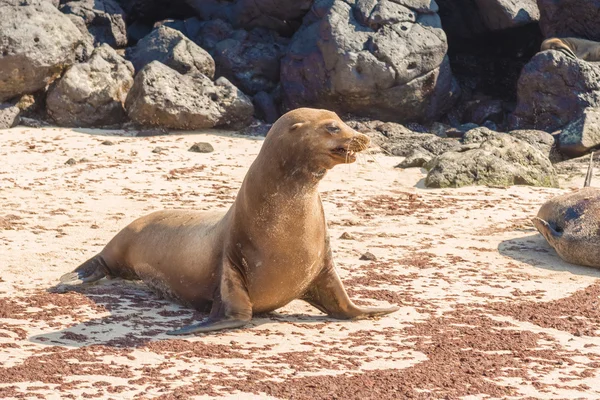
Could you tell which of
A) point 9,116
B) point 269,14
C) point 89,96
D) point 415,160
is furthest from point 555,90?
point 9,116

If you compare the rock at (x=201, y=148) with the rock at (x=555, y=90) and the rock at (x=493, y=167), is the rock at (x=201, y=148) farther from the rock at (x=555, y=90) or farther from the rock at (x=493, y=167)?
the rock at (x=555, y=90)

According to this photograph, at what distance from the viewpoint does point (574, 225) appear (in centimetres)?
816

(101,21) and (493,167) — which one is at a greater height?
(101,21)

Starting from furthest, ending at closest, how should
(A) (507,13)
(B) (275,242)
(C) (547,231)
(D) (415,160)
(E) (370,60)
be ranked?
(A) (507,13) → (E) (370,60) → (D) (415,160) → (C) (547,231) → (B) (275,242)

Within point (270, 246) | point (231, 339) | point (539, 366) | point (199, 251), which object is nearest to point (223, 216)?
point (199, 251)

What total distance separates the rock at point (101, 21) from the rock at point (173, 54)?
140 cm

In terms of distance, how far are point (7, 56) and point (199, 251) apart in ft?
31.0

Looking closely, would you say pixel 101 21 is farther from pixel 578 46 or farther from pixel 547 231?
pixel 547 231

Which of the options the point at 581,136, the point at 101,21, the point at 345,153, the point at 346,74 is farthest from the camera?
Answer: the point at 101,21

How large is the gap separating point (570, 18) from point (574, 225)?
1075 cm

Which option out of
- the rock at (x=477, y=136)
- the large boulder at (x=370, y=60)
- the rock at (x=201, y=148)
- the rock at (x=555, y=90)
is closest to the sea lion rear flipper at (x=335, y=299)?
the rock at (x=201, y=148)

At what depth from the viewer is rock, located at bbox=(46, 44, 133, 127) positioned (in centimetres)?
1454

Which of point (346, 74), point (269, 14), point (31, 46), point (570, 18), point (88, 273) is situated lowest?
point (88, 273)

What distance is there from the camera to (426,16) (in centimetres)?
1656
